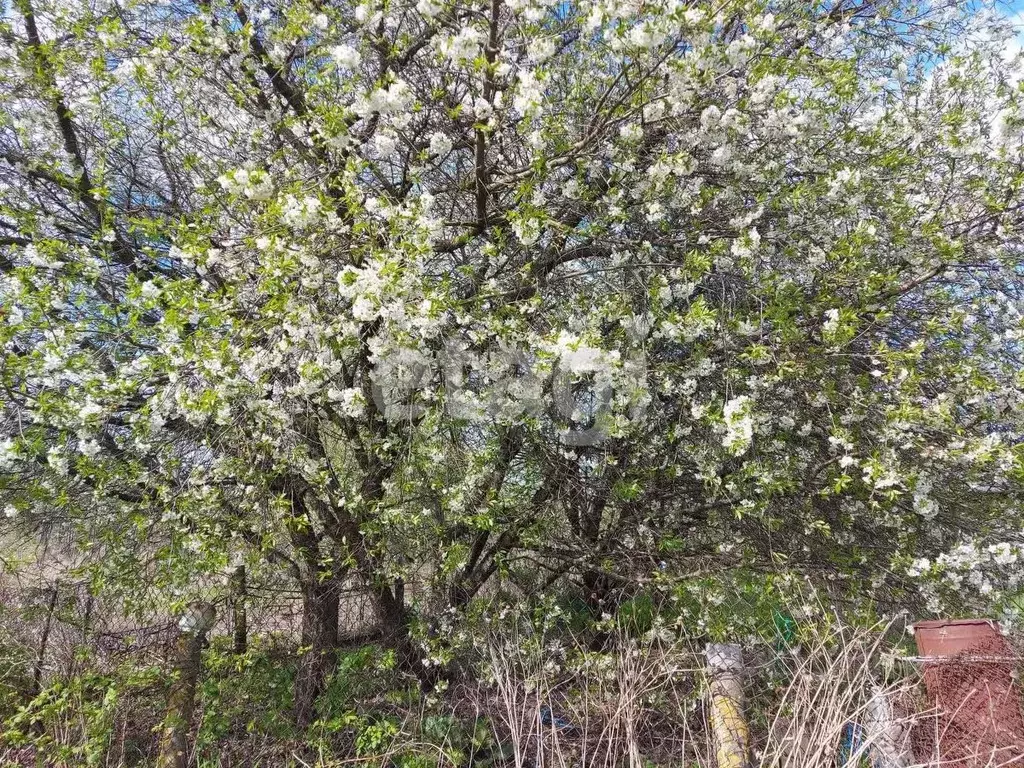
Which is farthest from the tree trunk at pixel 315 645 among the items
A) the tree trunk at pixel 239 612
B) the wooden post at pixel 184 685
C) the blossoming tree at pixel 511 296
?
the wooden post at pixel 184 685

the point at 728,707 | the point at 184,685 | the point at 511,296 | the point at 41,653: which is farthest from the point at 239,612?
the point at 728,707

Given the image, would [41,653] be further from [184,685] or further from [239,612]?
[239,612]

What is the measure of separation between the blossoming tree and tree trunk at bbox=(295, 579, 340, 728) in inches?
2.2

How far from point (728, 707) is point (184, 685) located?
3.00 metres

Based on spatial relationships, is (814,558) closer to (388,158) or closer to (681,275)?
(681,275)

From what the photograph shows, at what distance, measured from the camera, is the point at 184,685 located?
3768 mm

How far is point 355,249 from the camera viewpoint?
9.85ft

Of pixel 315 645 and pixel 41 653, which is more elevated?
pixel 41 653

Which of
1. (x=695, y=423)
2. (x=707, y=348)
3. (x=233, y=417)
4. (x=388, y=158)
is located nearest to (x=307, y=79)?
(x=388, y=158)

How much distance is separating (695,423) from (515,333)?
1.22m

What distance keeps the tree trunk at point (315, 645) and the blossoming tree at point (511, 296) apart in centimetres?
6

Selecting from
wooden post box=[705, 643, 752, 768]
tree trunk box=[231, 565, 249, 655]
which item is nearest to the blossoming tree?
tree trunk box=[231, 565, 249, 655]

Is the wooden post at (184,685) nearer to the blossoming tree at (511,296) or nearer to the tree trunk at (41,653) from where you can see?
the blossoming tree at (511,296)

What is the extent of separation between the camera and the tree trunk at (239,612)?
3799 mm
